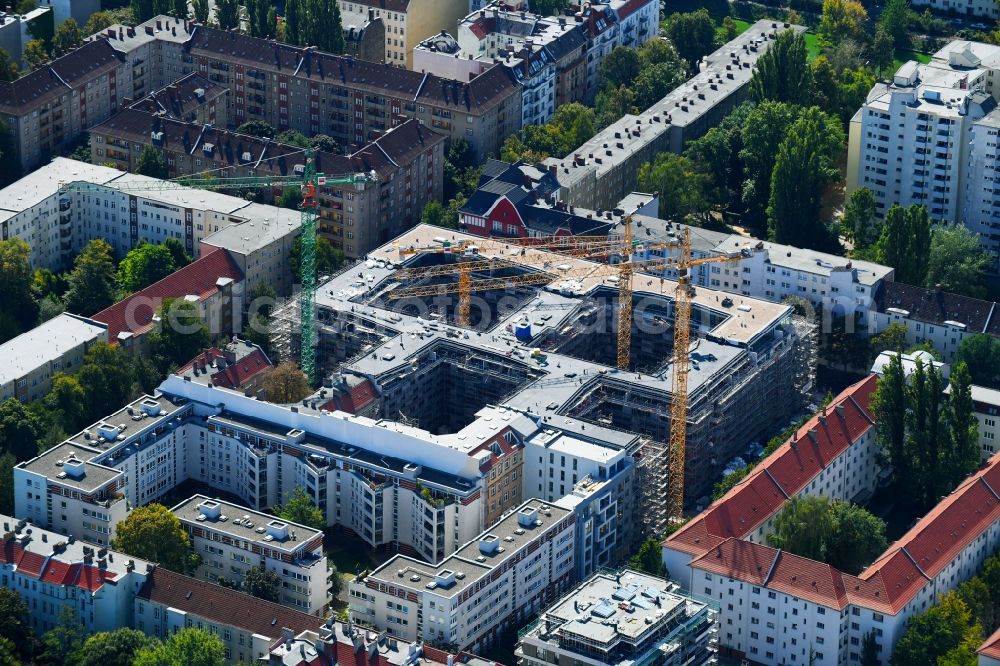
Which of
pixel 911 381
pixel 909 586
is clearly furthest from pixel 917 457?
pixel 909 586

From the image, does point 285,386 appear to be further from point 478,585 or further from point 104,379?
point 478,585

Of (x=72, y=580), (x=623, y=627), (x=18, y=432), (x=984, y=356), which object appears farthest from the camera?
(x=984, y=356)

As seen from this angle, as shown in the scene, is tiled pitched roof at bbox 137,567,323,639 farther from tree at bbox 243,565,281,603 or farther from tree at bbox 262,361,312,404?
tree at bbox 262,361,312,404

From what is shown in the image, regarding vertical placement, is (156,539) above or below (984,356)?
below

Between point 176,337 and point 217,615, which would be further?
point 176,337

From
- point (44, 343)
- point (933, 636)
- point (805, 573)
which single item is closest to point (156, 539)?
point (44, 343)
